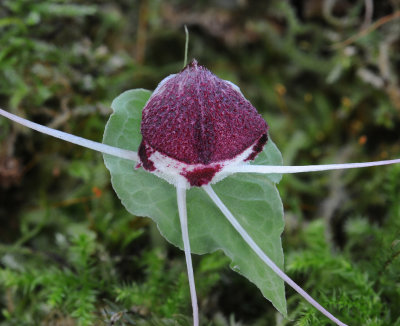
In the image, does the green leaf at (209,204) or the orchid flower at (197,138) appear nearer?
the orchid flower at (197,138)

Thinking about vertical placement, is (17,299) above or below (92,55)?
below

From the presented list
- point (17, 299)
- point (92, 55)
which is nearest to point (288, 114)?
point (92, 55)

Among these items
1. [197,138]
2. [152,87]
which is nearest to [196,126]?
[197,138]

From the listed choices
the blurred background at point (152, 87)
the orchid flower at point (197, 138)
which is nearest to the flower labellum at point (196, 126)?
the orchid flower at point (197, 138)

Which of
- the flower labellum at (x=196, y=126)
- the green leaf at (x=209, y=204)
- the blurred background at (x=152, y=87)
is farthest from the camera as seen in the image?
the blurred background at (x=152, y=87)

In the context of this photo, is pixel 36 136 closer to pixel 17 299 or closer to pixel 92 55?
pixel 92 55

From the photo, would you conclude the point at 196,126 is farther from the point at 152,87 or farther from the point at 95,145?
the point at 152,87

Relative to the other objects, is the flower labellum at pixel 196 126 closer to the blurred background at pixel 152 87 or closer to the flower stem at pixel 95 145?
the flower stem at pixel 95 145
